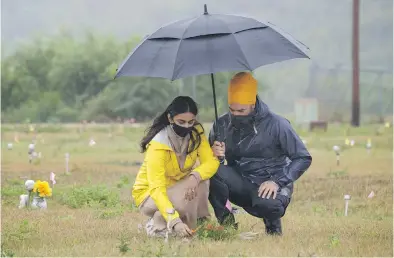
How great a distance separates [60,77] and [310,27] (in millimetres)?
33415

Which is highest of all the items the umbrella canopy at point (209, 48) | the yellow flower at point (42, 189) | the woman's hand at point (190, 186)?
the umbrella canopy at point (209, 48)

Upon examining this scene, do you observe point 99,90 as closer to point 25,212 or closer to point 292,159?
point 25,212

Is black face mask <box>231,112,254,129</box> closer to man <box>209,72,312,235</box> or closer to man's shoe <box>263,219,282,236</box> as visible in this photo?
man <box>209,72,312,235</box>

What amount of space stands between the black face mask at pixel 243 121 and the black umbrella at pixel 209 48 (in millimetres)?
660

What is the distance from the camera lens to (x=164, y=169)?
7844 mm

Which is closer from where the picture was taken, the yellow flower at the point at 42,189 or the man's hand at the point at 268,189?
the man's hand at the point at 268,189

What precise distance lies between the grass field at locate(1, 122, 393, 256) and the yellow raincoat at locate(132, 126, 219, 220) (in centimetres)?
37

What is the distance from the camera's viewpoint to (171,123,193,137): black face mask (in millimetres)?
7818

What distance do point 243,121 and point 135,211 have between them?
306cm

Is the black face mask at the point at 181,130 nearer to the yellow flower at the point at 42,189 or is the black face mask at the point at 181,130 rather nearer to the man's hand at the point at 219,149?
the man's hand at the point at 219,149

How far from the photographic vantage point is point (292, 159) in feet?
26.7

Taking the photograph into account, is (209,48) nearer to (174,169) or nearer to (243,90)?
(243,90)

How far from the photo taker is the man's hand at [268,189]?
7.96m

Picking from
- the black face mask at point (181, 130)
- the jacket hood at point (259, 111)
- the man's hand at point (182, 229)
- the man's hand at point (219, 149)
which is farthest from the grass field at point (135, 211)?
the jacket hood at point (259, 111)
